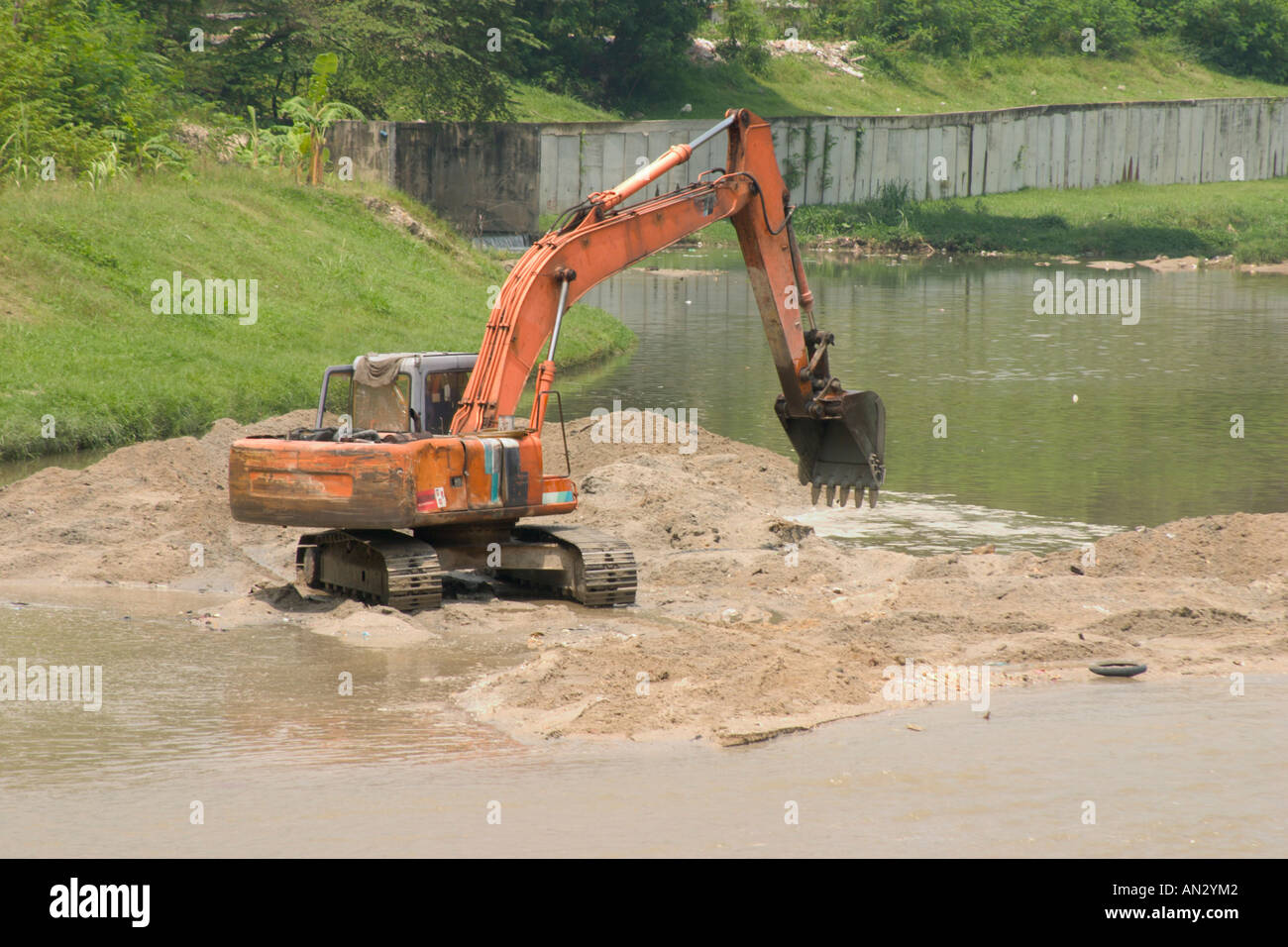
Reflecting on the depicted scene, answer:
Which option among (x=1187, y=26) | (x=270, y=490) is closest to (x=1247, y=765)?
(x=270, y=490)

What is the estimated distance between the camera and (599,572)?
498 inches

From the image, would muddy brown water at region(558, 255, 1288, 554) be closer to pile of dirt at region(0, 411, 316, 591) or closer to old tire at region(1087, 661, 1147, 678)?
old tire at region(1087, 661, 1147, 678)

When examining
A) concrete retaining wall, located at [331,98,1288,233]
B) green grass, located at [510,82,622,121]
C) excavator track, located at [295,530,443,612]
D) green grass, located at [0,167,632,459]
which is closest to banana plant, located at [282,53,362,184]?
green grass, located at [0,167,632,459]

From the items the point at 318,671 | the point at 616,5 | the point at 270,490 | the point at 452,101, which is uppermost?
the point at 616,5

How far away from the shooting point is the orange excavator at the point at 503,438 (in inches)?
469

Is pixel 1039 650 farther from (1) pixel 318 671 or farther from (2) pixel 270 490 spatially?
(2) pixel 270 490

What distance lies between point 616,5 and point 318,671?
151ft

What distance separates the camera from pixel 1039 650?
1126 cm

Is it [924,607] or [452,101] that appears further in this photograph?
[452,101]

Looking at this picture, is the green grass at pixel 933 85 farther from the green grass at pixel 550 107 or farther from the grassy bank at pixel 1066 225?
the grassy bank at pixel 1066 225

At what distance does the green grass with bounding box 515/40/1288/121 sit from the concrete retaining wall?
3.31 metres

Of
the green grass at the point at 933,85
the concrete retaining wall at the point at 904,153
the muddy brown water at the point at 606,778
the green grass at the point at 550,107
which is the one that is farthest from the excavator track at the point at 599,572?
the green grass at the point at 933,85

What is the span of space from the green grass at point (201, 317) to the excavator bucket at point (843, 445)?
28.0ft

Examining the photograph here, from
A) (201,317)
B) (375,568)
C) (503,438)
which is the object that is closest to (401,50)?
(201,317)
